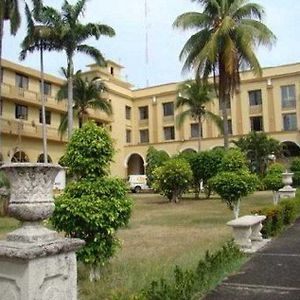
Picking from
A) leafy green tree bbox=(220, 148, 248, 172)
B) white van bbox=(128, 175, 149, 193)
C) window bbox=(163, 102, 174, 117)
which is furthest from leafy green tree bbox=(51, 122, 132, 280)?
window bbox=(163, 102, 174, 117)

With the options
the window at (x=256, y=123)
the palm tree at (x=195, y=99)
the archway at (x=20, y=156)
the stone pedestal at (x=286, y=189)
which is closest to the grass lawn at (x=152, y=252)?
the stone pedestal at (x=286, y=189)

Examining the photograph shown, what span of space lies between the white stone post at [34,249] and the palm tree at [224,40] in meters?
19.7

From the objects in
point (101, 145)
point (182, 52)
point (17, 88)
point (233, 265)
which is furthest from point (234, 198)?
point (17, 88)

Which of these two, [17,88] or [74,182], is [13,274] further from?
[17,88]

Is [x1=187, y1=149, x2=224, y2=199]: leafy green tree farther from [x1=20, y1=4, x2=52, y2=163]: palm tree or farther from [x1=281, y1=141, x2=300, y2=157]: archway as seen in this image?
[x1=281, y1=141, x2=300, y2=157]: archway

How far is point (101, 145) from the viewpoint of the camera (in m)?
6.73

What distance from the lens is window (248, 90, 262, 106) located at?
45.3m

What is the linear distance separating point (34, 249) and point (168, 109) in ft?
155

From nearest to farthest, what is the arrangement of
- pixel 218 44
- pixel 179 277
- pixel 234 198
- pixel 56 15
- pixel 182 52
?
pixel 179 277, pixel 234 198, pixel 218 44, pixel 182 52, pixel 56 15

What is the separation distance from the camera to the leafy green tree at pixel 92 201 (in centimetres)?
638

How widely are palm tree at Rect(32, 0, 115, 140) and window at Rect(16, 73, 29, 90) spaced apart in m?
9.42

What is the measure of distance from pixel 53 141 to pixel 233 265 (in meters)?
32.9

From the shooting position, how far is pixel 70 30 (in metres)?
27.1

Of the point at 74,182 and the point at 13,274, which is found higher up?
the point at 74,182
